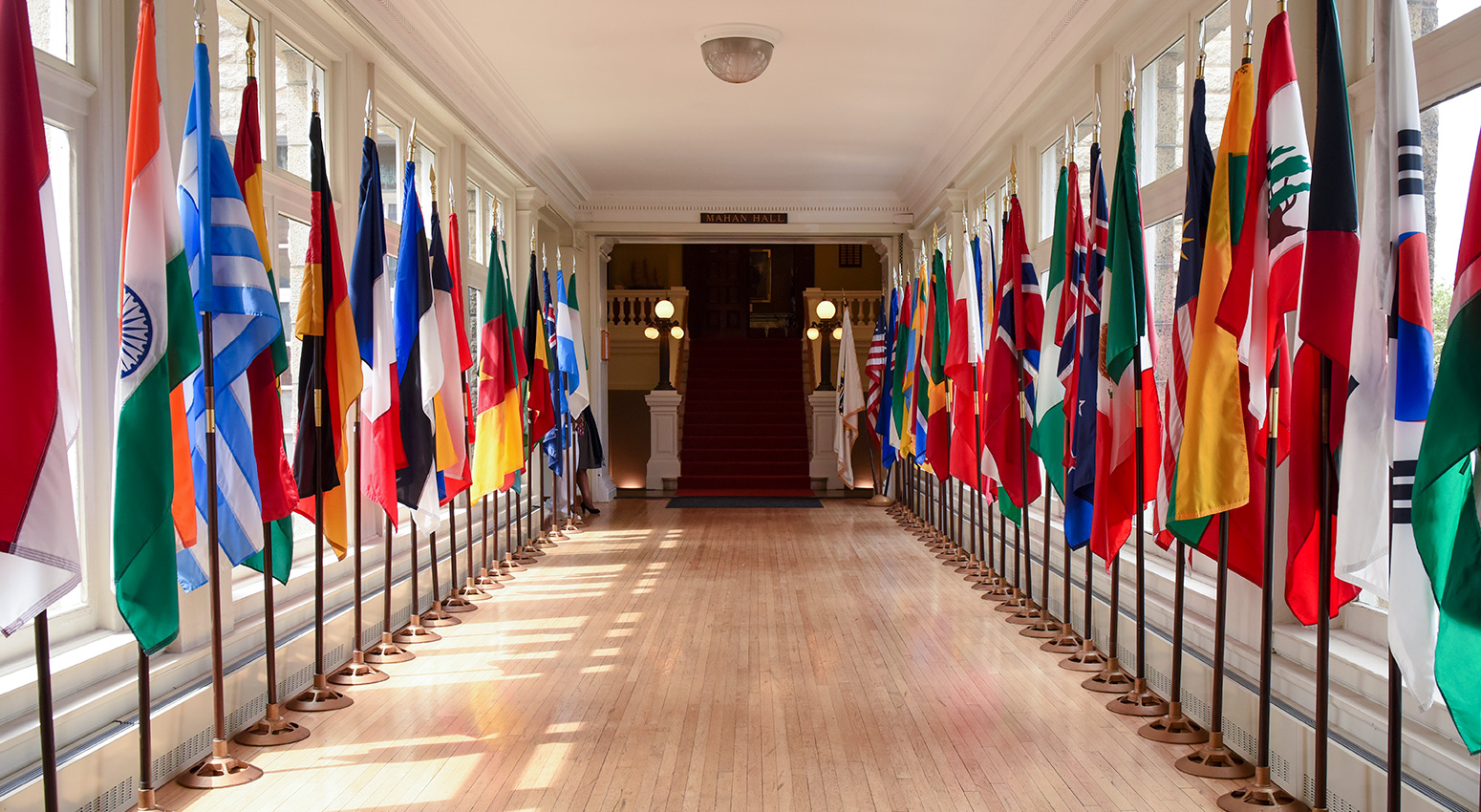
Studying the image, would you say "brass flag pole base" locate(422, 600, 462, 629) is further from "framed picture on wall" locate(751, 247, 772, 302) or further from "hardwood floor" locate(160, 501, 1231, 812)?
"framed picture on wall" locate(751, 247, 772, 302)

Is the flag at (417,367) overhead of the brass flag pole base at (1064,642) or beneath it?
overhead

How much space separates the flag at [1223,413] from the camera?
281 cm

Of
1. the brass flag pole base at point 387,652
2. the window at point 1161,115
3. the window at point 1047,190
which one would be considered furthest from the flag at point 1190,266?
the window at point 1047,190

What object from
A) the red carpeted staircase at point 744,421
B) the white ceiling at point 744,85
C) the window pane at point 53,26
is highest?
the white ceiling at point 744,85

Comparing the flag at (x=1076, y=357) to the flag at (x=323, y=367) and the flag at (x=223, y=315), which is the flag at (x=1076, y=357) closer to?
the flag at (x=323, y=367)

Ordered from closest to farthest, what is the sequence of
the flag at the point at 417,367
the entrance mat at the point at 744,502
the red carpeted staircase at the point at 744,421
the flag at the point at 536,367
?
the flag at the point at 417,367
the flag at the point at 536,367
the entrance mat at the point at 744,502
the red carpeted staircase at the point at 744,421

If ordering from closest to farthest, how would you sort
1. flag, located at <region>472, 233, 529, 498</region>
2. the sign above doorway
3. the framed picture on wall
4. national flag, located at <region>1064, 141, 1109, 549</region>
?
national flag, located at <region>1064, 141, 1109, 549</region> < flag, located at <region>472, 233, 529, 498</region> < the sign above doorway < the framed picture on wall

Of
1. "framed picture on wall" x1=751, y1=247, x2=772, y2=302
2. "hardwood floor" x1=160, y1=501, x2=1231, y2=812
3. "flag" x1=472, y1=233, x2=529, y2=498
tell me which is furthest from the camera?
"framed picture on wall" x1=751, y1=247, x2=772, y2=302

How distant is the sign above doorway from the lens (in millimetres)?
10539

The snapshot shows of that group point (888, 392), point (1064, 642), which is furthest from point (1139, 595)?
point (888, 392)

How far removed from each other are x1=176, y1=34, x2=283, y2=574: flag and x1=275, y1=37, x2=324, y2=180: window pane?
5.02 feet

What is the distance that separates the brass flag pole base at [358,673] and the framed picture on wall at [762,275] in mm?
14592

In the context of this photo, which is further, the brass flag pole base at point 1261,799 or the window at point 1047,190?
the window at point 1047,190

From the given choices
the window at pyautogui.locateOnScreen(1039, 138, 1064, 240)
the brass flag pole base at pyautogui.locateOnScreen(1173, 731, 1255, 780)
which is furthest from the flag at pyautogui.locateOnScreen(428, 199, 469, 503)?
the window at pyautogui.locateOnScreen(1039, 138, 1064, 240)
